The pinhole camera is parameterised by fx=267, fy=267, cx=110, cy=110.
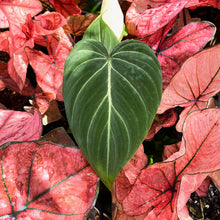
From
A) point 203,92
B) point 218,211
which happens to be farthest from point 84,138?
point 218,211

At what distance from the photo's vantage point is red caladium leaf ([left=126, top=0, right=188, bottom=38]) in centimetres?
80

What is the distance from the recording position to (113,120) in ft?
1.73

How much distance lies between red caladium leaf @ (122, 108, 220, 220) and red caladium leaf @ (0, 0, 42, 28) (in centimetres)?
62

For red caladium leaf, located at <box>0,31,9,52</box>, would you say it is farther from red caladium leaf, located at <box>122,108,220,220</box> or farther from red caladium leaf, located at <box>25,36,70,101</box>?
red caladium leaf, located at <box>122,108,220,220</box>

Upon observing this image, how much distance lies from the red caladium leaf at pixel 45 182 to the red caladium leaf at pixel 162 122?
29 cm

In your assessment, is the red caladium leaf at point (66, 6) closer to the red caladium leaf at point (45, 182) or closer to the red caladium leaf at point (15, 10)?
the red caladium leaf at point (15, 10)

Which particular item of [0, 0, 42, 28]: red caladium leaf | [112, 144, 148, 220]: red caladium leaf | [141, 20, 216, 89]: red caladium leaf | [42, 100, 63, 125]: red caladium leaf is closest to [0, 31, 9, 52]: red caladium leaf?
[0, 0, 42, 28]: red caladium leaf

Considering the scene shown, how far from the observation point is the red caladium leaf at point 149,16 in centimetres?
80

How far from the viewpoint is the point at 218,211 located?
0.93m

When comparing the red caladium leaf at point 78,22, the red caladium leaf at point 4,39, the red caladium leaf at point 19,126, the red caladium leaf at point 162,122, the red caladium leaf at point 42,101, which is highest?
the red caladium leaf at point 78,22

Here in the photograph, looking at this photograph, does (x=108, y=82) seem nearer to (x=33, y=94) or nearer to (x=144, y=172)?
(x=144, y=172)

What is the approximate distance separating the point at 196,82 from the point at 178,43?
0.16 m

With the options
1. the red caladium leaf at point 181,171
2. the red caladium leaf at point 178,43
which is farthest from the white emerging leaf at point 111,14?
the red caladium leaf at point 181,171

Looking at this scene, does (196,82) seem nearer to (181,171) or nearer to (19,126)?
(181,171)
